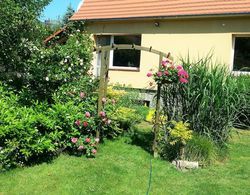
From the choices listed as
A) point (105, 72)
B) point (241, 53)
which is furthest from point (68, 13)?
point (105, 72)

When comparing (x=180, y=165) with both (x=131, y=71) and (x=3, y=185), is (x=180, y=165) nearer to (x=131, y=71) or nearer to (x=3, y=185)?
(x=3, y=185)

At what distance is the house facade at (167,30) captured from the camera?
12.6 meters

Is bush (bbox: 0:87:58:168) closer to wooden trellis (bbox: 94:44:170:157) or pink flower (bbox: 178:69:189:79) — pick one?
wooden trellis (bbox: 94:44:170:157)

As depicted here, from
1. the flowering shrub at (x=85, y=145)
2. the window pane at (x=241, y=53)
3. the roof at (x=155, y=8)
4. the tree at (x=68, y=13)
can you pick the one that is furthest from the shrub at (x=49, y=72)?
the tree at (x=68, y=13)

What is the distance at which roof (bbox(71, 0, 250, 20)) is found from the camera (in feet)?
41.4

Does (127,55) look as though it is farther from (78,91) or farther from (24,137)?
(24,137)

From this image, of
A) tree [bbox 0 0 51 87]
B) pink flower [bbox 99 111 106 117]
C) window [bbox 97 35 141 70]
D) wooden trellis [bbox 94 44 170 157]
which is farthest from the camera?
window [bbox 97 35 141 70]

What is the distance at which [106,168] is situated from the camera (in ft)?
22.2

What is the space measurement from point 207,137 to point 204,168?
25.0 inches

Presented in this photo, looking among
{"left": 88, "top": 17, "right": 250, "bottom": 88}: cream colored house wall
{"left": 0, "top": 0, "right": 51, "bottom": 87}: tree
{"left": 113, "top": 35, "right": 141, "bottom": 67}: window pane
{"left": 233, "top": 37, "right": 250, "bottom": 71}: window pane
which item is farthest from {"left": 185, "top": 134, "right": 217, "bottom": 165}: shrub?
{"left": 113, "top": 35, "right": 141, "bottom": 67}: window pane

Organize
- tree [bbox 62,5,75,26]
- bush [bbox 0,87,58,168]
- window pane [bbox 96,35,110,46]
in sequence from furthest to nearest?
1. tree [bbox 62,5,75,26]
2. window pane [bbox 96,35,110,46]
3. bush [bbox 0,87,58,168]

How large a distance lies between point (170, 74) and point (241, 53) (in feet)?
20.8

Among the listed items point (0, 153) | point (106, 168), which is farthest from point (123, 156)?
point (0, 153)

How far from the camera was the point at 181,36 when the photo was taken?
13.7 m
